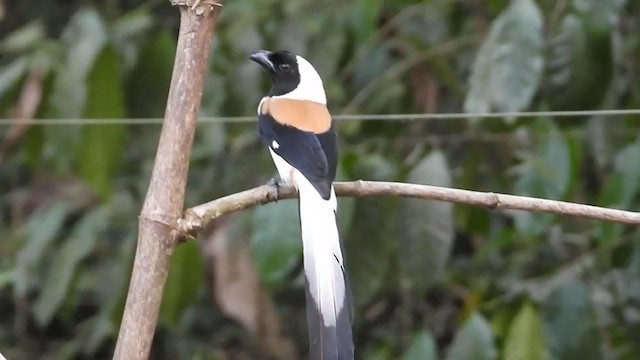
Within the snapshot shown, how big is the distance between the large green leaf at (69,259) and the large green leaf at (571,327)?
758 millimetres

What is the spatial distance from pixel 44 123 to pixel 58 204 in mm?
358

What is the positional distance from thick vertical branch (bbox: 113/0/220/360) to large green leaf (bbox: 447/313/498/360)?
77 centimetres

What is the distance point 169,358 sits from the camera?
2934 millimetres

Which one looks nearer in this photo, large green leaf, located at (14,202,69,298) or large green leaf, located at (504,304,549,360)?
large green leaf, located at (504,304,549,360)

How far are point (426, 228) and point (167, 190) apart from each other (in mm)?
818

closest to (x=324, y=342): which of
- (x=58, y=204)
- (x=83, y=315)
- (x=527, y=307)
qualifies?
(x=527, y=307)

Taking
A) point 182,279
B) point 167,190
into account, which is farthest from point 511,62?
point 167,190

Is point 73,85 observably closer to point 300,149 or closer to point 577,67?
point 300,149

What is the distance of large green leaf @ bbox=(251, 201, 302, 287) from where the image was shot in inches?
65.6

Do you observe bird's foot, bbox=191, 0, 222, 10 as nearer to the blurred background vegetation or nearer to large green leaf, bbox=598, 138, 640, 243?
the blurred background vegetation

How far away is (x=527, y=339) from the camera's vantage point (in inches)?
66.6

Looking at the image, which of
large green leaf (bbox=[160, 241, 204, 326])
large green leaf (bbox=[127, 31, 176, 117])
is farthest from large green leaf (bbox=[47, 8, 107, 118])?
large green leaf (bbox=[160, 241, 204, 326])

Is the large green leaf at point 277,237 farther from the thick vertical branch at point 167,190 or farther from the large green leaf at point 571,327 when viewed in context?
the thick vertical branch at point 167,190

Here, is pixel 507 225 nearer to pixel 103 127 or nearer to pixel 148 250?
pixel 103 127
